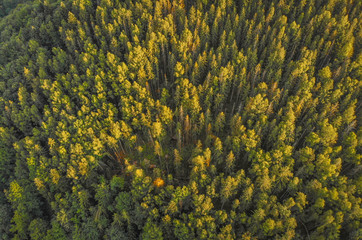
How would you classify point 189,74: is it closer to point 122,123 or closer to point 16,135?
point 122,123

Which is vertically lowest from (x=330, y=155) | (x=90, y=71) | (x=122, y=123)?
(x=330, y=155)

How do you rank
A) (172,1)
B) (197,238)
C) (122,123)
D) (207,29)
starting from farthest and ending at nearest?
(172,1)
(207,29)
(122,123)
(197,238)

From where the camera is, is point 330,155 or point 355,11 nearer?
point 330,155

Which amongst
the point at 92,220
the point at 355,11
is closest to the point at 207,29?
the point at 355,11

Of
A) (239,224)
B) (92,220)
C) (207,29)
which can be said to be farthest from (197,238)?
(207,29)

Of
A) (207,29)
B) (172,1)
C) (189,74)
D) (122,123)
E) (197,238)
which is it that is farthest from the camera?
(172,1)

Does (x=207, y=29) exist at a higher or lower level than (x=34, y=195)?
higher

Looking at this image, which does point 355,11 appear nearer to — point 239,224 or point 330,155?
point 330,155
